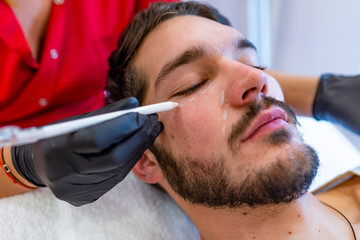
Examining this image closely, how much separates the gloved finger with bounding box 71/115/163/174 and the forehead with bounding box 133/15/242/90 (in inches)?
10.9

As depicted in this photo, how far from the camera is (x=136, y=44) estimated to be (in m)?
1.04

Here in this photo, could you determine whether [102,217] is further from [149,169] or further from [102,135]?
[102,135]

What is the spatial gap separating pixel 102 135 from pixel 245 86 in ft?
1.29

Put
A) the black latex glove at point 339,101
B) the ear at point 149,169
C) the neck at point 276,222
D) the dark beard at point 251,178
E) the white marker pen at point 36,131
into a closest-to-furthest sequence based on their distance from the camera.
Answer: the white marker pen at point 36,131
the dark beard at point 251,178
the neck at point 276,222
the ear at point 149,169
the black latex glove at point 339,101

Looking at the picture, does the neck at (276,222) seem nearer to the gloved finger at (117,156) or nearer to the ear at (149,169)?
the ear at (149,169)

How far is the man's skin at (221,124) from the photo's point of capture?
0.78 metres

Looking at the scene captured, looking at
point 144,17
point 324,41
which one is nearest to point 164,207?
point 144,17

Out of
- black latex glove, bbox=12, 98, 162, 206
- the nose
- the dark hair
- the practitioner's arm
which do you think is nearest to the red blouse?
the dark hair

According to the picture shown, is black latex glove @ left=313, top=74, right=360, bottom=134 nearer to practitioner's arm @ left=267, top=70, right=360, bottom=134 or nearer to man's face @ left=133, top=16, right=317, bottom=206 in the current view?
practitioner's arm @ left=267, top=70, right=360, bottom=134

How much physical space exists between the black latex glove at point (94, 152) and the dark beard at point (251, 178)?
0.17 metres

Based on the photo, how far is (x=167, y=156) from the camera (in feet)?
2.96

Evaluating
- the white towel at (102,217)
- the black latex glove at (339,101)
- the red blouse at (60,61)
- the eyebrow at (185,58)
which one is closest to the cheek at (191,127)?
the eyebrow at (185,58)

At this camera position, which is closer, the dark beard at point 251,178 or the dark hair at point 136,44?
the dark beard at point 251,178

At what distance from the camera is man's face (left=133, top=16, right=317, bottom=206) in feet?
2.48
